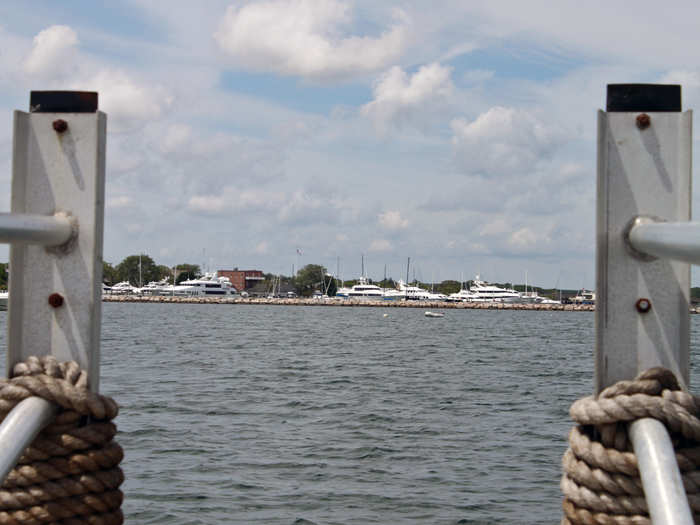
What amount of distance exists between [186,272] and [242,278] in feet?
43.4

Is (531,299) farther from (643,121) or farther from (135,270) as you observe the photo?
(643,121)

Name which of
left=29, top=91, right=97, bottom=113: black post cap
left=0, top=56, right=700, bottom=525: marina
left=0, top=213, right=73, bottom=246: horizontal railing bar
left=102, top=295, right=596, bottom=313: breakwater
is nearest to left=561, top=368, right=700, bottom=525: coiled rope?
left=0, top=56, right=700, bottom=525: marina

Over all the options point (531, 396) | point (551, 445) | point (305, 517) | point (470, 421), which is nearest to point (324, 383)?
point (531, 396)

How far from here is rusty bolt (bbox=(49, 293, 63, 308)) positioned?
2617 millimetres

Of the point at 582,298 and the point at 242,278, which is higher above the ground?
the point at 242,278

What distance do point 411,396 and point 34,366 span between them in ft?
72.6

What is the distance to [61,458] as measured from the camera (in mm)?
2523

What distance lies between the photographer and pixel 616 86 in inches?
94.7

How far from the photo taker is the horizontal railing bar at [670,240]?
170 centimetres

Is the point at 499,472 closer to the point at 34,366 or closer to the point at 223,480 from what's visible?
the point at 223,480

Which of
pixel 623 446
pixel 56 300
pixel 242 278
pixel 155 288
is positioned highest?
pixel 242 278

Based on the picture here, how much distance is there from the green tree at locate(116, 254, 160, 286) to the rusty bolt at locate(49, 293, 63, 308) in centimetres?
18631

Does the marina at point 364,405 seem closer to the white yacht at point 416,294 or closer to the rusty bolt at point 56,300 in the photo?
the rusty bolt at point 56,300

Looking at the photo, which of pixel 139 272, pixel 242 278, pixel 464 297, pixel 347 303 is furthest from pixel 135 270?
pixel 464 297
